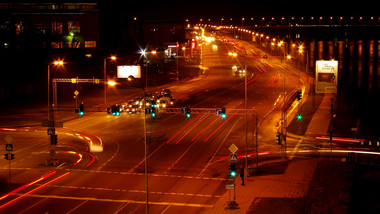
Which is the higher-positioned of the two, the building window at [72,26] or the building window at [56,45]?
the building window at [72,26]

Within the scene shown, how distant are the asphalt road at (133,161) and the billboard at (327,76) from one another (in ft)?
20.5

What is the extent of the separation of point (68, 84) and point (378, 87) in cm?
5857

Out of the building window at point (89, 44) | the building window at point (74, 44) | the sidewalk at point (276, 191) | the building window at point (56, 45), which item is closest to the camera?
the sidewalk at point (276, 191)

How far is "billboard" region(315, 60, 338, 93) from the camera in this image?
159ft

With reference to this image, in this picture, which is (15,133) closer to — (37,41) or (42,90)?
(42,90)

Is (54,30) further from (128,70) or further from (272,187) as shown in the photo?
(272,187)

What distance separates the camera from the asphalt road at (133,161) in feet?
87.4

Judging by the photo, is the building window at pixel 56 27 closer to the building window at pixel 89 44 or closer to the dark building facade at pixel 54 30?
the dark building facade at pixel 54 30

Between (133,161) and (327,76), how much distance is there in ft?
78.7

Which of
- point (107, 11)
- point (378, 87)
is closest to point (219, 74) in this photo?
point (378, 87)

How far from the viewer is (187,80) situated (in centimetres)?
9138

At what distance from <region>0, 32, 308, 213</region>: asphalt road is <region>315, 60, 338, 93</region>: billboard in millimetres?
6242

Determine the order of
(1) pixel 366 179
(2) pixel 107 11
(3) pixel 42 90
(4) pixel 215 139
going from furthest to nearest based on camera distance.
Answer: (2) pixel 107 11 < (3) pixel 42 90 < (4) pixel 215 139 < (1) pixel 366 179

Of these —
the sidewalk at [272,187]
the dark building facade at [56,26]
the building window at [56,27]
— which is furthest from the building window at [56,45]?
the sidewalk at [272,187]
